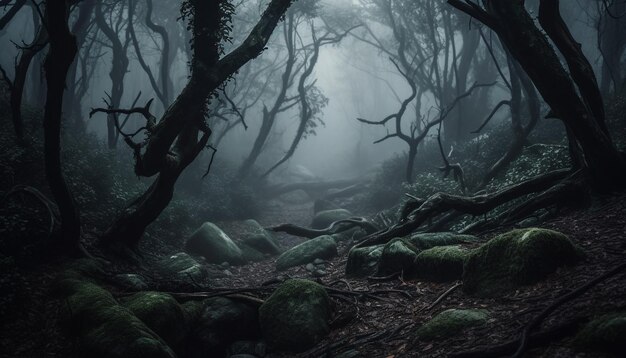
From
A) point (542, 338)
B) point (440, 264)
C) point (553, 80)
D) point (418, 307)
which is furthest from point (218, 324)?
point (553, 80)

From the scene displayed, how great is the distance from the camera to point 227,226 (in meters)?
15.2

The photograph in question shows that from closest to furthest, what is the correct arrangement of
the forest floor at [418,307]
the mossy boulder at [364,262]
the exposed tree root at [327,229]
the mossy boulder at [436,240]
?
1. the forest floor at [418,307]
2. the mossy boulder at [436,240]
3. the mossy boulder at [364,262]
4. the exposed tree root at [327,229]

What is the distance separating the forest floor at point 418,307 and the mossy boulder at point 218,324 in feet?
2.11

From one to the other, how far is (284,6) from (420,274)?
591cm

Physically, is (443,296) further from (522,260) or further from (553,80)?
(553,80)

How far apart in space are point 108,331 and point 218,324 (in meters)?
1.51

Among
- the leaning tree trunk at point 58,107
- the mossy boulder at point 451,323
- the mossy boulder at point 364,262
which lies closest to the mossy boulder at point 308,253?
the mossy boulder at point 364,262

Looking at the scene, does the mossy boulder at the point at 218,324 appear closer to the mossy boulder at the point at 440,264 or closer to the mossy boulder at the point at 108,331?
the mossy boulder at the point at 108,331

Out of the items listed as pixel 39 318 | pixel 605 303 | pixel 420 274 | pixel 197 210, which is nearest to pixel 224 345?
pixel 39 318

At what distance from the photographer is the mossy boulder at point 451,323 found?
376 cm

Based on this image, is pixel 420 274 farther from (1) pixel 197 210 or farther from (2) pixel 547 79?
(1) pixel 197 210

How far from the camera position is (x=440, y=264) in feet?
18.4

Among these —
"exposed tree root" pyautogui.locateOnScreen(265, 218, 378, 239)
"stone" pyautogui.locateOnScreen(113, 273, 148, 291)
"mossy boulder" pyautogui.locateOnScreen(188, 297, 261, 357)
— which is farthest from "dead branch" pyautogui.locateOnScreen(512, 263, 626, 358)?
"exposed tree root" pyautogui.locateOnScreen(265, 218, 378, 239)

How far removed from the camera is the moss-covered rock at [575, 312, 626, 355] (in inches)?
99.4
